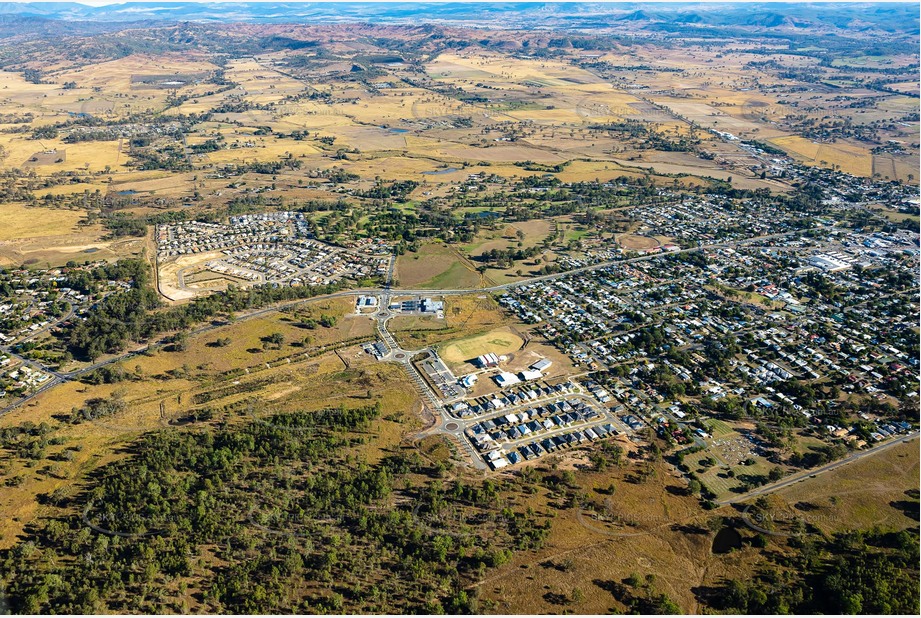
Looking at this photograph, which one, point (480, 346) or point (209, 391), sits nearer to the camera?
point (209, 391)

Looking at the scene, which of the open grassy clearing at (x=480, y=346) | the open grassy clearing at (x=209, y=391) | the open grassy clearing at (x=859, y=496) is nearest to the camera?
the open grassy clearing at (x=859, y=496)

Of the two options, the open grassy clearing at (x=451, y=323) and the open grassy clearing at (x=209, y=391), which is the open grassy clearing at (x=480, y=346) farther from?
the open grassy clearing at (x=209, y=391)

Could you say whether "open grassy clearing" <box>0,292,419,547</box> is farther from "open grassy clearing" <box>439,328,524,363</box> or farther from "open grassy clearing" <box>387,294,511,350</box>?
"open grassy clearing" <box>439,328,524,363</box>

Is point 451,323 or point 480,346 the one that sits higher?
point 451,323

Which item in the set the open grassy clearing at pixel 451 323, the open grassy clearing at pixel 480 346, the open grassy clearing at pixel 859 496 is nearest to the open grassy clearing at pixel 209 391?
the open grassy clearing at pixel 451 323

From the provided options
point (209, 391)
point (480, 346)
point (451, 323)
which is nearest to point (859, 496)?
point (480, 346)

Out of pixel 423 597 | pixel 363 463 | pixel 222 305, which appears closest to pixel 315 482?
pixel 363 463

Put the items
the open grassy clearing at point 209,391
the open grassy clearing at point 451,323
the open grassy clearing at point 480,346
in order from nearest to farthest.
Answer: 1. the open grassy clearing at point 209,391
2. the open grassy clearing at point 480,346
3. the open grassy clearing at point 451,323

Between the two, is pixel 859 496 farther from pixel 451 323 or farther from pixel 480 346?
pixel 451 323

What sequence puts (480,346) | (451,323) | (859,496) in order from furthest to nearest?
1. (451,323)
2. (480,346)
3. (859,496)

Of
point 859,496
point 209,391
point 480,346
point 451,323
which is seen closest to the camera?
point 859,496

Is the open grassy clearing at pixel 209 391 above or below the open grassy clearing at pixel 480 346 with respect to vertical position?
below
